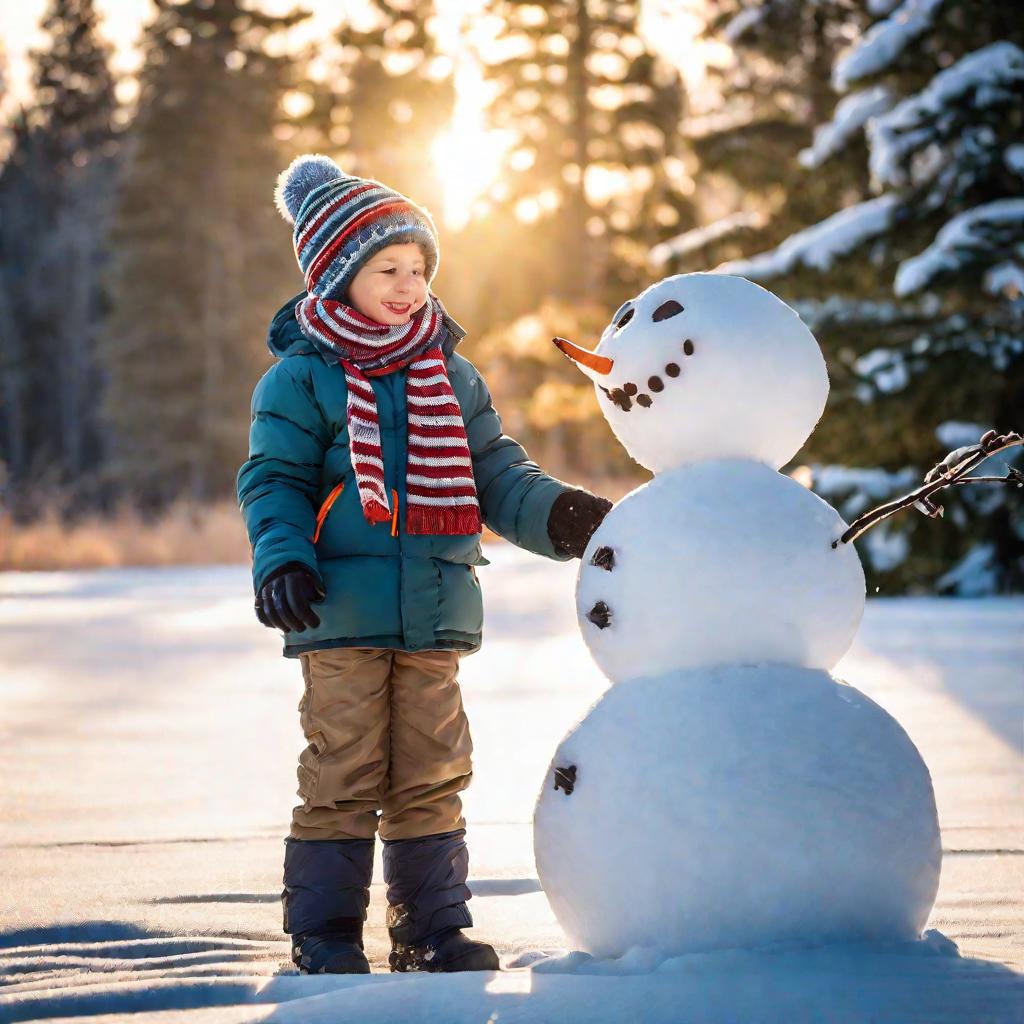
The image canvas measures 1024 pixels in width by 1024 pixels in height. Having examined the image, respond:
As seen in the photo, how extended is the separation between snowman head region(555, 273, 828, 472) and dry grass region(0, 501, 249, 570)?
12.1 m

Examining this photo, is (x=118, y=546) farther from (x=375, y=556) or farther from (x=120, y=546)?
(x=375, y=556)

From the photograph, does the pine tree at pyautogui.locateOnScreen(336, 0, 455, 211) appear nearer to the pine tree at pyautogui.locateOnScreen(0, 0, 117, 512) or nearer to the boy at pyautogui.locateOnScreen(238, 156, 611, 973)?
the pine tree at pyautogui.locateOnScreen(0, 0, 117, 512)

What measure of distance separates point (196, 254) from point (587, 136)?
1038cm

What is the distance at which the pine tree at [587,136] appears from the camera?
2172 cm

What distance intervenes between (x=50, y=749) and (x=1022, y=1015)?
364cm

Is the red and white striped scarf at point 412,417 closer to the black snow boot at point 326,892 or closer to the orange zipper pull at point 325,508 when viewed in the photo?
the orange zipper pull at point 325,508

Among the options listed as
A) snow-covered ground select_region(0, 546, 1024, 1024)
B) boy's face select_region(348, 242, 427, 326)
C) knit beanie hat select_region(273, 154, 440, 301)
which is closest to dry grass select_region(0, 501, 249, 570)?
snow-covered ground select_region(0, 546, 1024, 1024)

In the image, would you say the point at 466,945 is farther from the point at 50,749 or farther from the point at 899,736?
the point at 50,749

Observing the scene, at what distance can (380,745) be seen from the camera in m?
2.56

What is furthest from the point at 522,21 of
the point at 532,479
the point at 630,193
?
the point at 532,479

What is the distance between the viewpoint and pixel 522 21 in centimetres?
2175

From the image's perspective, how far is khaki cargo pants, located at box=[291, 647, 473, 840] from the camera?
8.23 feet

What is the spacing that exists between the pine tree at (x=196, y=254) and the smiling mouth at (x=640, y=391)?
26335mm

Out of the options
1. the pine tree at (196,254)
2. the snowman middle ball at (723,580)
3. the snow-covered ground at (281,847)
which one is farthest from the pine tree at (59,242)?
the snowman middle ball at (723,580)
